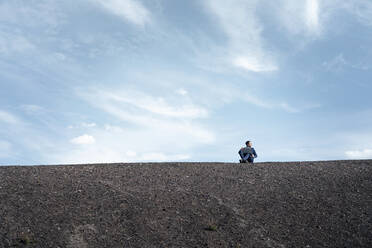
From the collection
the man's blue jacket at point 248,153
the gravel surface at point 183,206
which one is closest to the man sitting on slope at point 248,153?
the man's blue jacket at point 248,153

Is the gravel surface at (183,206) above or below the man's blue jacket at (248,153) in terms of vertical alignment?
below

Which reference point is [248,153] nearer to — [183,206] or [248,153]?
[248,153]

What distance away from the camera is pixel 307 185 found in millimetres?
17141

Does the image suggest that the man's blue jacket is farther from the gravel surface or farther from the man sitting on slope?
the gravel surface

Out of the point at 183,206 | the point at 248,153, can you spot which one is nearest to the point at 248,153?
the point at 248,153

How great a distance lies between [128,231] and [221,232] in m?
3.25

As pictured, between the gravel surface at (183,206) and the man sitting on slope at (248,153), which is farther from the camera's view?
the man sitting on slope at (248,153)

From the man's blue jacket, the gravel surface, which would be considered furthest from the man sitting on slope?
the gravel surface

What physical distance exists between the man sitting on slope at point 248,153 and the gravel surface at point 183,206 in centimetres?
140

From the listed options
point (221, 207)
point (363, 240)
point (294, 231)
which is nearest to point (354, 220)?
point (363, 240)

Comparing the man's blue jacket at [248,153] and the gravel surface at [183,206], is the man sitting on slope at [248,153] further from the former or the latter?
the gravel surface at [183,206]

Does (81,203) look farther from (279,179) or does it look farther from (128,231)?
(279,179)

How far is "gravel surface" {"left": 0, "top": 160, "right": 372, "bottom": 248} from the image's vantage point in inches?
501

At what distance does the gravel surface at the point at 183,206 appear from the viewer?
12734 millimetres
